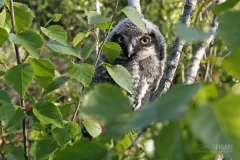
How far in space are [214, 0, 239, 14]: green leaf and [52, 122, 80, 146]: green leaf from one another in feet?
1.78

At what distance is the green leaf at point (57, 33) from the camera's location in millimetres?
883

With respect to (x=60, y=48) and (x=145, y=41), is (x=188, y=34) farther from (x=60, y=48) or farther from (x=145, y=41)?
(x=145, y=41)

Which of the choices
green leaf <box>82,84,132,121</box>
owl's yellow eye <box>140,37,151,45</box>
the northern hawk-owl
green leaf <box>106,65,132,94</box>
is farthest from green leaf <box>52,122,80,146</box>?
owl's yellow eye <box>140,37,151,45</box>

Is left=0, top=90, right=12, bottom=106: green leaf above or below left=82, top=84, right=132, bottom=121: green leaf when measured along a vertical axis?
below

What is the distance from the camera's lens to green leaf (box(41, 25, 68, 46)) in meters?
0.88

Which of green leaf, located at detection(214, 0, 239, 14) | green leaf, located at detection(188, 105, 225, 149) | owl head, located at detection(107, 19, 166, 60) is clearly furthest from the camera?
owl head, located at detection(107, 19, 166, 60)

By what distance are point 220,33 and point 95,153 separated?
16 centimetres

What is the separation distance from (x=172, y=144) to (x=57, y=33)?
62 cm

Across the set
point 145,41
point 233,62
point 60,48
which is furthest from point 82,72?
point 145,41

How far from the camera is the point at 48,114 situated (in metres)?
0.88

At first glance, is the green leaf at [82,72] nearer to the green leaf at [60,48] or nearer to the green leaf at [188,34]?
the green leaf at [60,48]

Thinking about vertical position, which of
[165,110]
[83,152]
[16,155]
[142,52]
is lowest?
[142,52]

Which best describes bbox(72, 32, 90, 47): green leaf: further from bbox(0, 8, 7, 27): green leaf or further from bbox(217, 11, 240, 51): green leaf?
bbox(217, 11, 240, 51): green leaf

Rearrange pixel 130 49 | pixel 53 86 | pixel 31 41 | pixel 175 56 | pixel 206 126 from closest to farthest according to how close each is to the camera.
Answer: pixel 206 126
pixel 31 41
pixel 53 86
pixel 175 56
pixel 130 49
